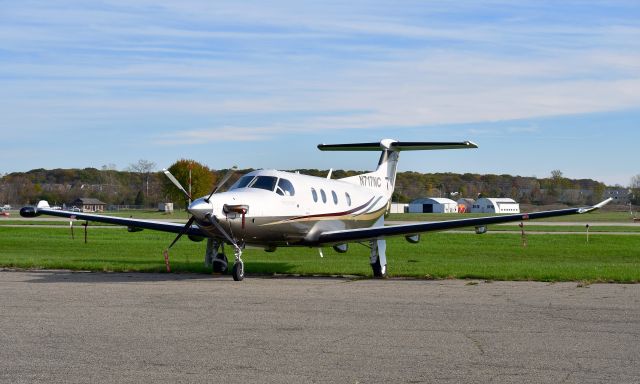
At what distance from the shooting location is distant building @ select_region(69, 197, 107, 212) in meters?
168

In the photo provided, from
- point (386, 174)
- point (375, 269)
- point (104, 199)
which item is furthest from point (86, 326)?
point (104, 199)

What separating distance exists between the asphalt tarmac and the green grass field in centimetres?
400

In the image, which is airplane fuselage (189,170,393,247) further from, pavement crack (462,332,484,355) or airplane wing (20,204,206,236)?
pavement crack (462,332,484,355)

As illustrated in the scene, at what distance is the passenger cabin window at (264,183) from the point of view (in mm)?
24062

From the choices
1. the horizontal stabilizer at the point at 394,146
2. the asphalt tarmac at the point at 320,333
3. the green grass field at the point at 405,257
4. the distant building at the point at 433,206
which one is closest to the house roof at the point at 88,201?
the distant building at the point at 433,206

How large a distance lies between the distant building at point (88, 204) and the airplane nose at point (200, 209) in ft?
491

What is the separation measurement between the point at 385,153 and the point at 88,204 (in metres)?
145

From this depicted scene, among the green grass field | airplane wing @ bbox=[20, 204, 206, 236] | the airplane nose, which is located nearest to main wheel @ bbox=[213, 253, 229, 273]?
the green grass field

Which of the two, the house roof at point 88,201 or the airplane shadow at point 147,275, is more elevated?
the house roof at point 88,201

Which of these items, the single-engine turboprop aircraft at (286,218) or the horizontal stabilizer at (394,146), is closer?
the single-engine turboprop aircraft at (286,218)

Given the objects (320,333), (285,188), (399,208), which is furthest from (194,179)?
(320,333)

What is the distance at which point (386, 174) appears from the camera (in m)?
32.5

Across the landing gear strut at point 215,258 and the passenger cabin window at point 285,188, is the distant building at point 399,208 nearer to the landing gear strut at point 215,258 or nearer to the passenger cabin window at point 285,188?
the landing gear strut at point 215,258

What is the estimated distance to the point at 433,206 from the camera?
493 ft
